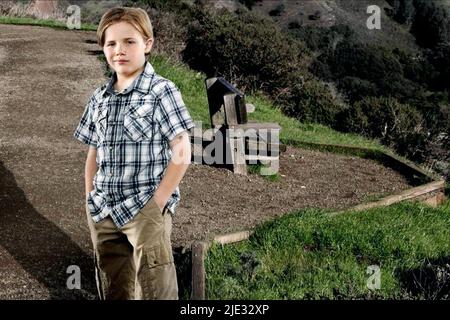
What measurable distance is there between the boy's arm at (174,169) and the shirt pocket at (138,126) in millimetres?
119

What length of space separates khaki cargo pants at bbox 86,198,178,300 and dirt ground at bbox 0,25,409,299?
1004 millimetres

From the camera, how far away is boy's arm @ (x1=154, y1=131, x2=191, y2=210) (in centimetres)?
306

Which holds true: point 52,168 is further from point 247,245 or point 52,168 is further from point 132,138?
point 132,138

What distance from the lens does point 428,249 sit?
5.35 meters

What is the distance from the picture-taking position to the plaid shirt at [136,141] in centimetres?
312

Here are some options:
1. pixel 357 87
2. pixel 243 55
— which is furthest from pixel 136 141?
pixel 357 87

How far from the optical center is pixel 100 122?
3.23 meters

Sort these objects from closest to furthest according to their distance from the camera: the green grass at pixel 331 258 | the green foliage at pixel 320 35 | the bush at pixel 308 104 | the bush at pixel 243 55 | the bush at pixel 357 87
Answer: the green grass at pixel 331 258 → the bush at pixel 243 55 → the bush at pixel 308 104 → the bush at pixel 357 87 → the green foliage at pixel 320 35

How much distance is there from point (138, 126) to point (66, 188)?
340 centimetres
